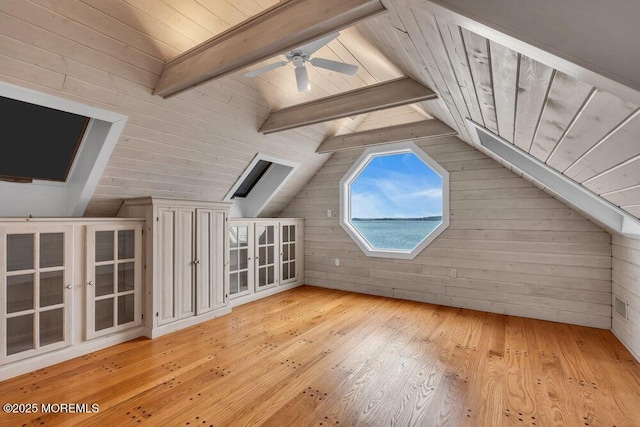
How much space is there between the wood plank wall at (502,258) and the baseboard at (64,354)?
9.95 feet

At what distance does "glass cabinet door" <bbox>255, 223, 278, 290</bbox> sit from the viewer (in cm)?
448

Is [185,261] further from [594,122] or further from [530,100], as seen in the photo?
[594,122]

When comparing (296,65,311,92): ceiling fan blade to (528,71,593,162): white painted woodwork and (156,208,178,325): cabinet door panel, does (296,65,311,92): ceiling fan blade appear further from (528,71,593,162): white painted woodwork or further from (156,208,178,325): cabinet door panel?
(156,208,178,325): cabinet door panel

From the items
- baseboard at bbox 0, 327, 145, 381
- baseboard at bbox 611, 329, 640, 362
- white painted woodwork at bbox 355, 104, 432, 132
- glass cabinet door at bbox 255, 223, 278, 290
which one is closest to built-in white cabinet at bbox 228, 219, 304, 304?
glass cabinet door at bbox 255, 223, 278, 290

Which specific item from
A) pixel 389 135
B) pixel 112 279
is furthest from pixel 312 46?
pixel 112 279

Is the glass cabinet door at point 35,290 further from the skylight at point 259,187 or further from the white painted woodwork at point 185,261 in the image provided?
the skylight at point 259,187

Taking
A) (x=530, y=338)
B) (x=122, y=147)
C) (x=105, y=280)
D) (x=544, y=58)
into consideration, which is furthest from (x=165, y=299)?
(x=530, y=338)

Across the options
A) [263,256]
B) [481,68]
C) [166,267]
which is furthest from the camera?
[263,256]

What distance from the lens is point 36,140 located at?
102 inches

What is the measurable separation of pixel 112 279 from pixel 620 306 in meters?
4.88

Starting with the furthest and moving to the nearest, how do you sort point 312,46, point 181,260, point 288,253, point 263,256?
point 288,253
point 263,256
point 181,260
point 312,46

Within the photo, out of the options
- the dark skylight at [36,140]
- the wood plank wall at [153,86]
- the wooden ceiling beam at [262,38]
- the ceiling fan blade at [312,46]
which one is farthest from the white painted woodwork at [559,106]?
the dark skylight at [36,140]

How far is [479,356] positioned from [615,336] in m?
1.60

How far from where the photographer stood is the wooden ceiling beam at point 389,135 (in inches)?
145
